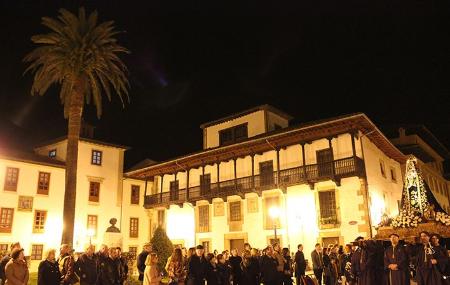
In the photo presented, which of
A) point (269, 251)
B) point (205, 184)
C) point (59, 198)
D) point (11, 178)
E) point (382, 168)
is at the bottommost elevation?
point (269, 251)

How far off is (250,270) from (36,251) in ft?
88.5

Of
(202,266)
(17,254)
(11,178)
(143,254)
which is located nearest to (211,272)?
(202,266)

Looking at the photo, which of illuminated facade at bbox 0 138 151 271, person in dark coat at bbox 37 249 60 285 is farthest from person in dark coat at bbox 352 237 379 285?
illuminated facade at bbox 0 138 151 271

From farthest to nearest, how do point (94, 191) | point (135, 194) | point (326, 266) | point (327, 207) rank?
point (135, 194) < point (94, 191) < point (327, 207) < point (326, 266)

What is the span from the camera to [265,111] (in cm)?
3369

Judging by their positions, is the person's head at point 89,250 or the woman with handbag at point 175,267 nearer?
the woman with handbag at point 175,267

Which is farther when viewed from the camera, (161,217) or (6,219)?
(161,217)

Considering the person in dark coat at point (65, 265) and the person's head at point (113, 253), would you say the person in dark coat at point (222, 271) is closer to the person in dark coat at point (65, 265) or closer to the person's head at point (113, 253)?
the person's head at point (113, 253)

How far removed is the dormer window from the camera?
34.9 meters

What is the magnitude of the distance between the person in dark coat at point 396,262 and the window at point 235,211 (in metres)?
19.3

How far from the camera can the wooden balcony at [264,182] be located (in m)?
25.6

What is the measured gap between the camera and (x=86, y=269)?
1130 centimetres

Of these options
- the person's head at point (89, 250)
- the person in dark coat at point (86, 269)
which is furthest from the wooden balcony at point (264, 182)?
the person in dark coat at point (86, 269)

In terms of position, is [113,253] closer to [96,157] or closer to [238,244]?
[238,244]
